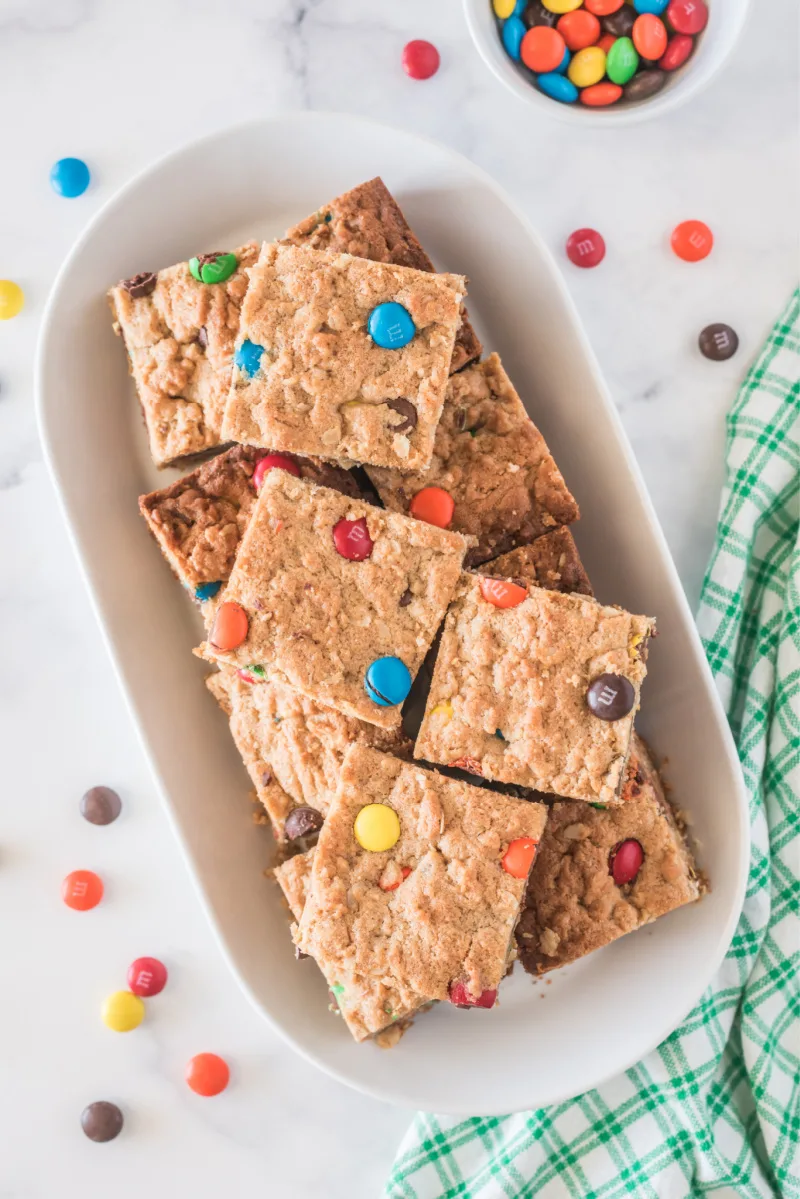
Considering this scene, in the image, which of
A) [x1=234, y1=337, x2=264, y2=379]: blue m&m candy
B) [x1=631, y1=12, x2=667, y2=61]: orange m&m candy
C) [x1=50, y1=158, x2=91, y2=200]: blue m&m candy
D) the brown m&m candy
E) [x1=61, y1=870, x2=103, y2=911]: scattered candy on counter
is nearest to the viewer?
the brown m&m candy

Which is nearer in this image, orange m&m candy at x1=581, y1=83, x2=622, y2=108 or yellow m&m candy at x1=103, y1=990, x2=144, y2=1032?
orange m&m candy at x1=581, y1=83, x2=622, y2=108

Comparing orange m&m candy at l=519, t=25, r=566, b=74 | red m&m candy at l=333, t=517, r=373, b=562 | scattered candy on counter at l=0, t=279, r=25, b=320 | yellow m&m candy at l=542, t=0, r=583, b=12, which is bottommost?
red m&m candy at l=333, t=517, r=373, b=562

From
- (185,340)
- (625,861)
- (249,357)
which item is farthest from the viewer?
(185,340)

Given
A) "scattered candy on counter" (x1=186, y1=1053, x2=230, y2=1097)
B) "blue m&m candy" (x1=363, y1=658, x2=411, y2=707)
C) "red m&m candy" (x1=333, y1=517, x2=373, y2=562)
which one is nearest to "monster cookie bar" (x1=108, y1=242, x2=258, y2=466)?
"red m&m candy" (x1=333, y1=517, x2=373, y2=562)

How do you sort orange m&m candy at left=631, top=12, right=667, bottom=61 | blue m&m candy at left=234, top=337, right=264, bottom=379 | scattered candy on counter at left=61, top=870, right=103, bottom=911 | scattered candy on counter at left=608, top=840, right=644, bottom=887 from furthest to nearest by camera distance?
scattered candy on counter at left=61, top=870, right=103, bottom=911, orange m&m candy at left=631, top=12, right=667, bottom=61, scattered candy on counter at left=608, top=840, right=644, bottom=887, blue m&m candy at left=234, top=337, right=264, bottom=379

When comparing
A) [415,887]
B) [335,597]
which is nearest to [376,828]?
[415,887]

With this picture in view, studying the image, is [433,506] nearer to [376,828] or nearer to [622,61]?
[376,828]

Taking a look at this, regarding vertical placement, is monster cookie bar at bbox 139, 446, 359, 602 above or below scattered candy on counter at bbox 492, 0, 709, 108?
below

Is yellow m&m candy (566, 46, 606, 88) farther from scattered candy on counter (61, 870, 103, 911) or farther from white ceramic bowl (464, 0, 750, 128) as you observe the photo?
scattered candy on counter (61, 870, 103, 911)
